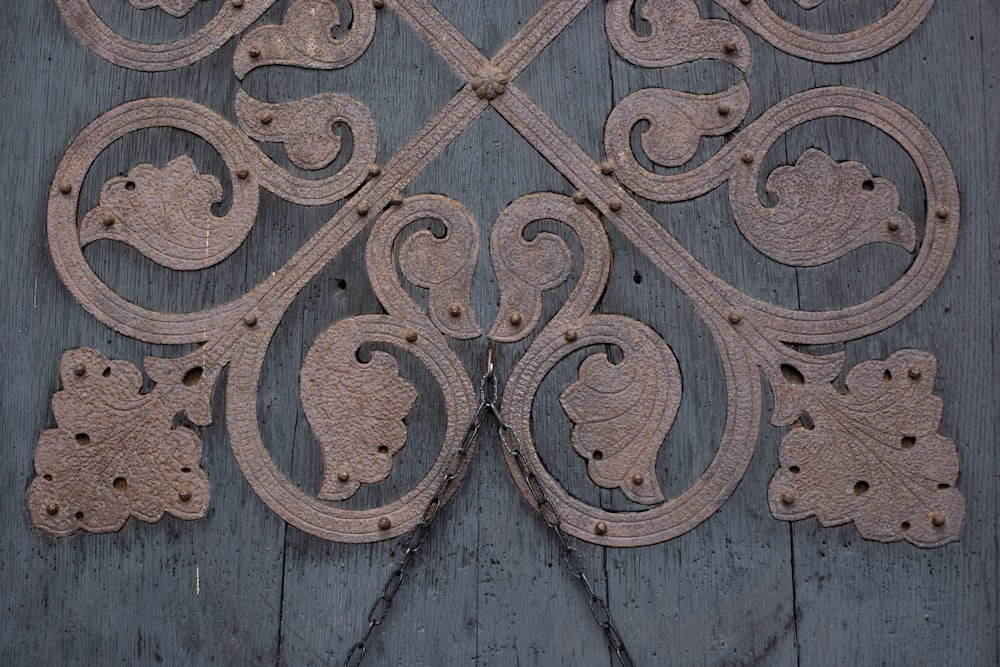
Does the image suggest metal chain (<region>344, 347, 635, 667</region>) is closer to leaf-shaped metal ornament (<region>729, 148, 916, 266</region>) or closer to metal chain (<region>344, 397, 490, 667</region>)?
metal chain (<region>344, 397, 490, 667</region>)

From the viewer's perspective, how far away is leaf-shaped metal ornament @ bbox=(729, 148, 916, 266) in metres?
1.84

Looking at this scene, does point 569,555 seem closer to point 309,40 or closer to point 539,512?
point 539,512

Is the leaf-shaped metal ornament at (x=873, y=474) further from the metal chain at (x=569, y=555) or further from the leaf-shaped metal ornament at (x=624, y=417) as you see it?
the metal chain at (x=569, y=555)

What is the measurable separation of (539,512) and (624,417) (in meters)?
0.21

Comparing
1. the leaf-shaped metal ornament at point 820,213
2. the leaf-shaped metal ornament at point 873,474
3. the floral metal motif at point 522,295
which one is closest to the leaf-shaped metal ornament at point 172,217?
the floral metal motif at point 522,295

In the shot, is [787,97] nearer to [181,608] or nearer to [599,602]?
[599,602]

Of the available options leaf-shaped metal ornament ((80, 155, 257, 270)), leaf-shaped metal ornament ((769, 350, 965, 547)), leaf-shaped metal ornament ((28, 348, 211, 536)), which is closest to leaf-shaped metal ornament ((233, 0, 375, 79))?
leaf-shaped metal ornament ((80, 155, 257, 270))

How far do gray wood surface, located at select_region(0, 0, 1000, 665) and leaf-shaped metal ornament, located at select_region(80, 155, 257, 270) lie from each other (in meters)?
0.03

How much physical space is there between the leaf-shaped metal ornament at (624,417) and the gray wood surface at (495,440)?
0.08 feet

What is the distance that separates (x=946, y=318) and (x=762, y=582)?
0.55 m

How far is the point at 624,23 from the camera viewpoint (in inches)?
75.1

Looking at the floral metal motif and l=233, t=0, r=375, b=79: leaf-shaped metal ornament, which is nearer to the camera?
the floral metal motif

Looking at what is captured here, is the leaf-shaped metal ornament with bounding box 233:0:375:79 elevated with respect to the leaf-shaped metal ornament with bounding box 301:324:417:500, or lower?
elevated

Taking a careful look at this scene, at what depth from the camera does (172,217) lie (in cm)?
187
